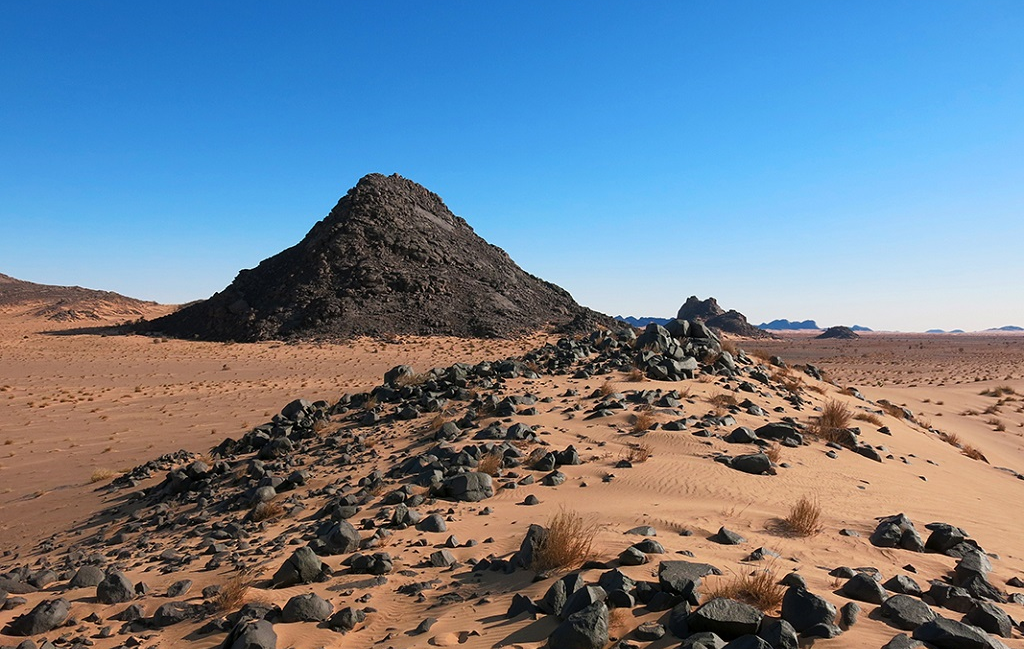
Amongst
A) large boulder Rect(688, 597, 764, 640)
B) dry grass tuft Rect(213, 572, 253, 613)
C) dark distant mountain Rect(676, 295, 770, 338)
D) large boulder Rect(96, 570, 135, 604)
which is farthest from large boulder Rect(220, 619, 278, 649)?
dark distant mountain Rect(676, 295, 770, 338)

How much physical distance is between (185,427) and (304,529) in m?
11.0

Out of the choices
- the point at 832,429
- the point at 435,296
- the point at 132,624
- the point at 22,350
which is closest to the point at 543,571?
the point at 132,624

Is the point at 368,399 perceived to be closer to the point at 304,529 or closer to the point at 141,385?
the point at 304,529

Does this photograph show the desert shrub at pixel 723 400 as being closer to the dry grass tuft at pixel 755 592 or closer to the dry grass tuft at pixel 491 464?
the dry grass tuft at pixel 491 464

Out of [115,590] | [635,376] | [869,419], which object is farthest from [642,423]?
[115,590]

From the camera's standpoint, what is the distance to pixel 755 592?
13.6 ft

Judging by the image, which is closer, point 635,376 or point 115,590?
point 115,590

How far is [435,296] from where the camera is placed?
4291 cm

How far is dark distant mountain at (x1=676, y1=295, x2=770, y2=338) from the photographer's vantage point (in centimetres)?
9219

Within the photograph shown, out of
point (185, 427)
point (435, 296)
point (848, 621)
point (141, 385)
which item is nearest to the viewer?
point (848, 621)

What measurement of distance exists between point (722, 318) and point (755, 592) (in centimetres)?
9588

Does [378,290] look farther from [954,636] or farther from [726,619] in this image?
[954,636]

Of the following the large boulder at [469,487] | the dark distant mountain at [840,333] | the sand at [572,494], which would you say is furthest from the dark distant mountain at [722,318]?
the large boulder at [469,487]

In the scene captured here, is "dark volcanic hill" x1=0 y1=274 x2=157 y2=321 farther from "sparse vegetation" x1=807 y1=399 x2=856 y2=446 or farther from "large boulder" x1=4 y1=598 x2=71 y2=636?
"sparse vegetation" x1=807 y1=399 x2=856 y2=446
